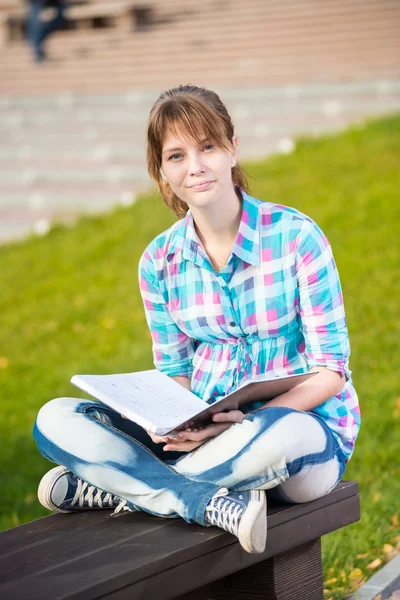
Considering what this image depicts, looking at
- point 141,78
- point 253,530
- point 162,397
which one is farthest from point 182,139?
point 141,78

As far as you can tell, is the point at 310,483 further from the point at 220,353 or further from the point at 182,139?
the point at 182,139

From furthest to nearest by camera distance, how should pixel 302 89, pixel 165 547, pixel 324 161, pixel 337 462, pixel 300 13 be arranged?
1. pixel 300 13
2. pixel 302 89
3. pixel 324 161
4. pixel 337 462
5. pixel 165 547

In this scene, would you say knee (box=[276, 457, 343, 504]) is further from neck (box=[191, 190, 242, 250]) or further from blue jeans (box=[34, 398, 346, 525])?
neck (box=[191, 190, 242, 250])

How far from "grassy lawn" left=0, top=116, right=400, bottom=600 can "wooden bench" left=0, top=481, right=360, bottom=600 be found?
485 millimetres

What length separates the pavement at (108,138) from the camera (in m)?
9.70

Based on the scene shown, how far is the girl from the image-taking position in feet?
8.26

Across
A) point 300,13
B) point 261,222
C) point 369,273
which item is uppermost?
point 300,13

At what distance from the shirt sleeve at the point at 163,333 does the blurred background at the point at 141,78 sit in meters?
6.11

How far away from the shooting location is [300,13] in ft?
39.9

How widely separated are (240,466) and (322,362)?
453mm

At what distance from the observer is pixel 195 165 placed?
2770 millimetres

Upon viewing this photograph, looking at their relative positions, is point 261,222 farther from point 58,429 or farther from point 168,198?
point 58,429

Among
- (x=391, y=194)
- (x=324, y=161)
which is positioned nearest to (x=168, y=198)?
(x=391, y=194)

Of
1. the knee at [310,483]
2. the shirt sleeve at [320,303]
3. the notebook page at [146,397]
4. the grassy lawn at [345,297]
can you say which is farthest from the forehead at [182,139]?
the grassy lawn at [345,297]
